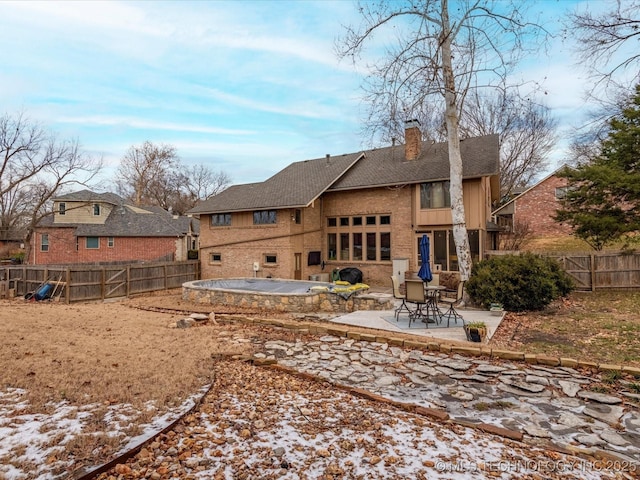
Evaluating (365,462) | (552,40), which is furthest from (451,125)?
(365,462)

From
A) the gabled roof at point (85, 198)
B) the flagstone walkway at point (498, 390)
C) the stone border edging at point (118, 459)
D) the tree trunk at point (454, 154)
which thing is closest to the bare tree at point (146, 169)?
the gabled roof at point (85, 198)

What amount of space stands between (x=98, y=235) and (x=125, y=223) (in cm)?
231

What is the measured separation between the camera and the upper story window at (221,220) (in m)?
19.8

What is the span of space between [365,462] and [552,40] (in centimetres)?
1328

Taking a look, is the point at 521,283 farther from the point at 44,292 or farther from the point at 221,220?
the point at 44,292

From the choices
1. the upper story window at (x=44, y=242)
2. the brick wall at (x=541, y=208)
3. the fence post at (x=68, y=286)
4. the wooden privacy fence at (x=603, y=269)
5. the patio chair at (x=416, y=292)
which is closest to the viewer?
the patio chair at (x=416, y=292)

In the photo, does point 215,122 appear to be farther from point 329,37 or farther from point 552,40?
point 552,40

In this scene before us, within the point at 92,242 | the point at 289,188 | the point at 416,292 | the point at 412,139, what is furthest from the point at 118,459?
the point at 92,242

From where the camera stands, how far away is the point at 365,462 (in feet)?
10.1

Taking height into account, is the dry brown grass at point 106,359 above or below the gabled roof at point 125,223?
below

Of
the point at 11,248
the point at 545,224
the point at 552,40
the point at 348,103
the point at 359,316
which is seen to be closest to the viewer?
the point at 359,316

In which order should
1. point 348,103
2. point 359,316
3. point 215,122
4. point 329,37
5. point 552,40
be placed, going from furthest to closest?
point 215,122, point 348,103, point 329,37, point 552,40, point 359,316

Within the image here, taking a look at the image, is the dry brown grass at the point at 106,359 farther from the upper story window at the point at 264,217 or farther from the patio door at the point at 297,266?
the upper story window at the point at 264,217

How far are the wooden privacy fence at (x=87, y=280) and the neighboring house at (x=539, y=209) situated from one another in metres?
23.0
